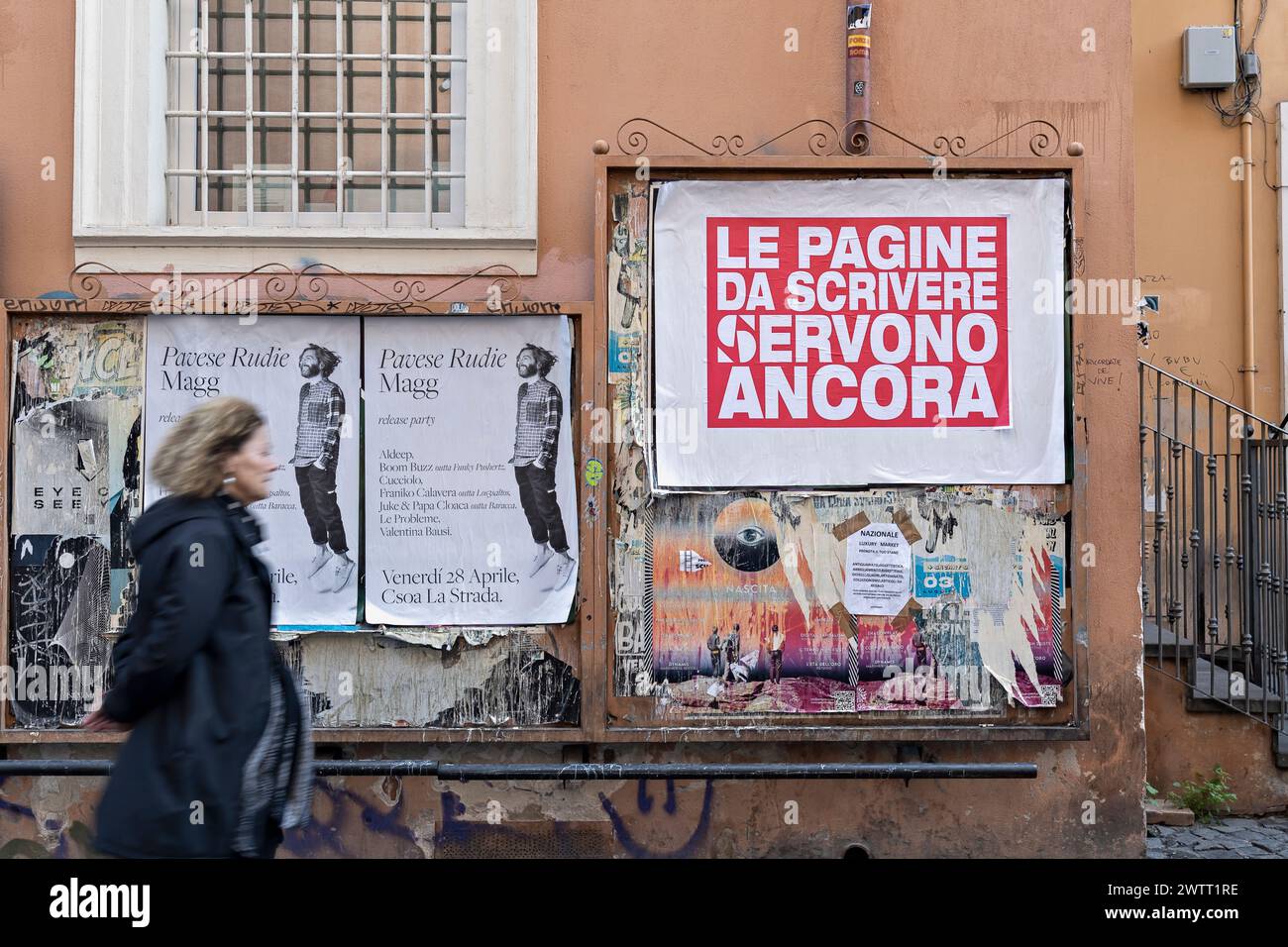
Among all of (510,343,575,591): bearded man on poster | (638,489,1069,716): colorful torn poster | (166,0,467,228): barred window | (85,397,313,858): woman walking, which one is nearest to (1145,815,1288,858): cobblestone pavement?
(638,489,1069,716): colorful torn poster

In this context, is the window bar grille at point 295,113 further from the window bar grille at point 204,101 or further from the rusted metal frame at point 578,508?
the rusted metal frame at point 578,508

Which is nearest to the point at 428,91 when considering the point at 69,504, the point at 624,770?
the point at 69,504

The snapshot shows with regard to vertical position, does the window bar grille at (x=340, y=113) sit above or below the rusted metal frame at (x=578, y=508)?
above

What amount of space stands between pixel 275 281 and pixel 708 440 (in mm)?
2365

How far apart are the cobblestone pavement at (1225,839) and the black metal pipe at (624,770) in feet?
3.64

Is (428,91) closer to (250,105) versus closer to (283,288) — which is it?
(250,105)

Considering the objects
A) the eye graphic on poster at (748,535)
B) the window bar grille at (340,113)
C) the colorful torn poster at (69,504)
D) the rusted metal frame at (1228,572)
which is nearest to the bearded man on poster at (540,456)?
the eye graphic on poster at (748,535)

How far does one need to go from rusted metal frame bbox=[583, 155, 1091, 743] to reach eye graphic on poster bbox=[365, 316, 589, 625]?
12.3 inches

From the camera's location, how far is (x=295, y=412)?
239 inches

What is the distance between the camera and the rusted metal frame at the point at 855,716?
19.7ft

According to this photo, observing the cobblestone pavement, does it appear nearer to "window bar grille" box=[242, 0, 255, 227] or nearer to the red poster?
the red poster

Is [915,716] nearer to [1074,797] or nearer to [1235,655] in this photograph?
[1074,797]

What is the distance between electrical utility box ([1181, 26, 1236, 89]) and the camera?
816 centimetres

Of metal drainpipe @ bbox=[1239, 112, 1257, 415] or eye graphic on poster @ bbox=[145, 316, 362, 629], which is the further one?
metal drainpipe @ bbox=[1239, 112, 1257, 415]
